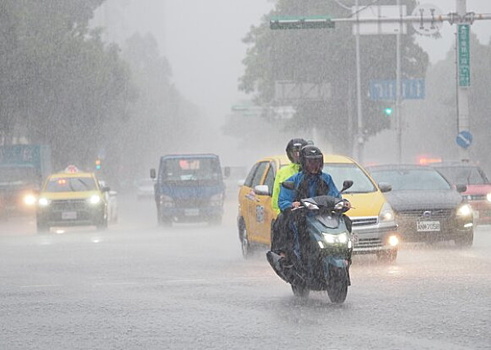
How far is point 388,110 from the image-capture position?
51.5 m

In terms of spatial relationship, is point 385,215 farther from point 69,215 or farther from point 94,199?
point 94,199

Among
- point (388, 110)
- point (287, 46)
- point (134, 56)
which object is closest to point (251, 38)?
point (287, 46)

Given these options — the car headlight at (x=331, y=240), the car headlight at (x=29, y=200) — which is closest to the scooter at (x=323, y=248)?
the car headlight at (x=331, y=240)

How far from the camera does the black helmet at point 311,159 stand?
11.7 meters

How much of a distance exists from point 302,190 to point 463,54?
→ 23.9m

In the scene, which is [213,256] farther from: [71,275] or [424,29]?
[424,29]

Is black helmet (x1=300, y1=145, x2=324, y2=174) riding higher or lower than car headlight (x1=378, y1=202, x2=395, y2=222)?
higher

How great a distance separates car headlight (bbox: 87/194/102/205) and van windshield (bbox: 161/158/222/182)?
267cm

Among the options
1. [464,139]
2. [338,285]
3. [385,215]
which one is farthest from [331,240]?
[464,139]

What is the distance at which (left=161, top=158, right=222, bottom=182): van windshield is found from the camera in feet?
109

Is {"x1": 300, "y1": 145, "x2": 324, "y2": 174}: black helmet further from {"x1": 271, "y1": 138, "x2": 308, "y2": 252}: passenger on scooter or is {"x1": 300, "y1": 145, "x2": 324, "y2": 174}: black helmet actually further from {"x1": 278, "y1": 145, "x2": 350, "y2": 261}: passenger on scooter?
{"x1": 271, "y1": 138, "x2": 308, "y2": 252}: passenger on scooter

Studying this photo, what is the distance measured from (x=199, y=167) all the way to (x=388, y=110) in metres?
19.7

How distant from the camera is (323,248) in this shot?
11328 millimetres

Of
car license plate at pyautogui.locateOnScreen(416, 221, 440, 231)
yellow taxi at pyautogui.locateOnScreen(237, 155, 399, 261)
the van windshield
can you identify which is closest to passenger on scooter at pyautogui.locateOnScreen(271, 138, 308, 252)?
yellow taxi at pyautogui.locateOnScreen(237, 155, 399, 261)
